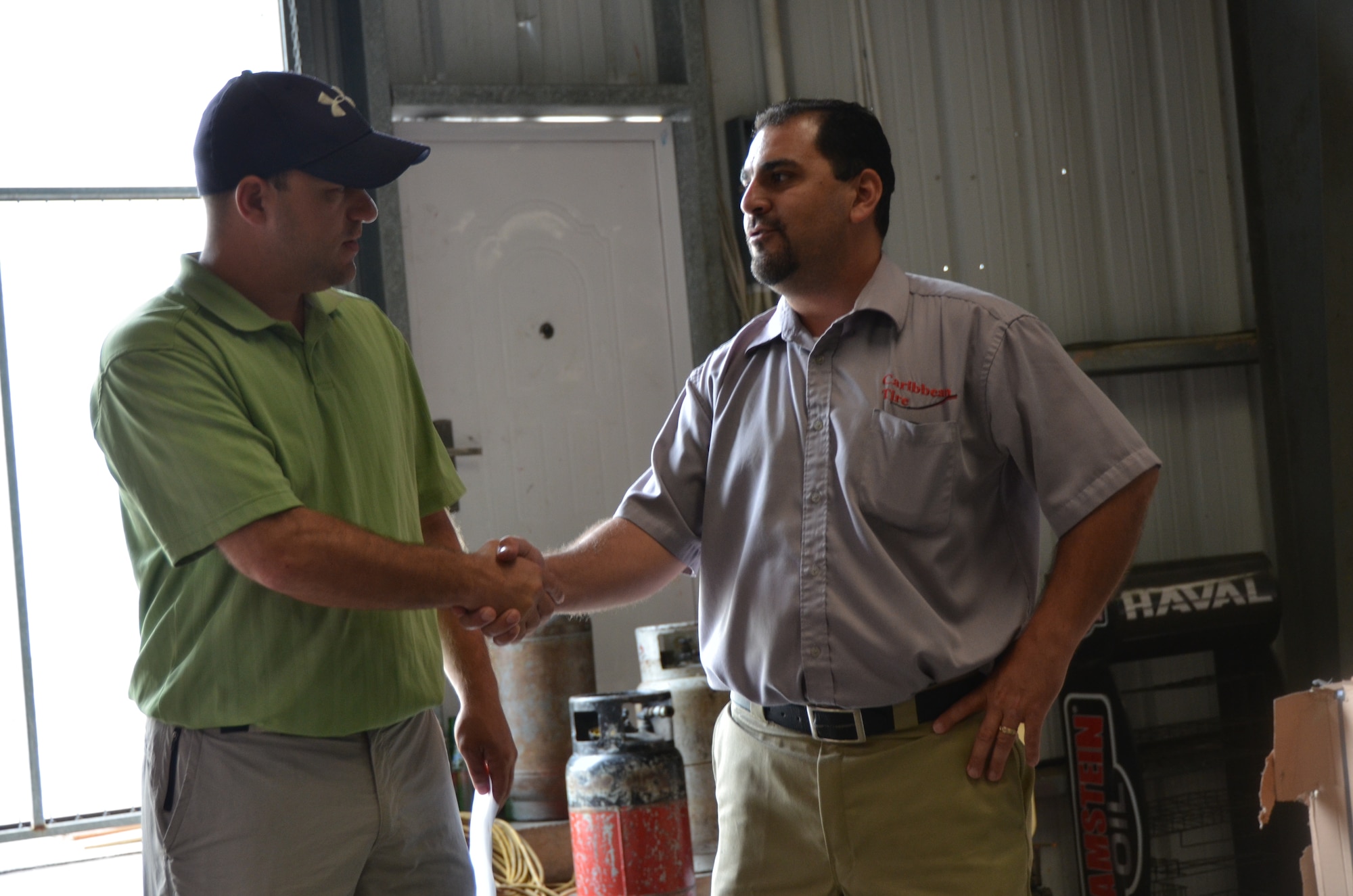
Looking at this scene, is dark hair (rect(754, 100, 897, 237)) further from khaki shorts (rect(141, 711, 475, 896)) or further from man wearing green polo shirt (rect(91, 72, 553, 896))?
khaki shorts (rect(141, 711, 475, 896))

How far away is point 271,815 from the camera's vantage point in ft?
5.64

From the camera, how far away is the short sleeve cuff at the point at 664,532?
2.27 meters

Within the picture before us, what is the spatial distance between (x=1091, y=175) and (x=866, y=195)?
11.9 feet

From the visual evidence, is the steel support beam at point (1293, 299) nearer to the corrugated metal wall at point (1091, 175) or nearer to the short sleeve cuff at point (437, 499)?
the corrugated metal wall at point (1091, 175)

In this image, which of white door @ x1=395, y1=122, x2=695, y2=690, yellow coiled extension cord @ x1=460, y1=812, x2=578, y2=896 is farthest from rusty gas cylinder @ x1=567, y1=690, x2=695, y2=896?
white door @ x1=395, y1=122, x2=695, y2=690

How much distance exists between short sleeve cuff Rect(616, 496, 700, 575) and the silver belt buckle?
0.41m

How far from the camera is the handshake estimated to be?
2.06 m

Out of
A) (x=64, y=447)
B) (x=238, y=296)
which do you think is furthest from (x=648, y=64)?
(x=238, y=296)

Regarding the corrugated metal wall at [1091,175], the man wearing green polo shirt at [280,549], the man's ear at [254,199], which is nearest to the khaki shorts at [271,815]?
the man wearing green polo shirt at [280,549]

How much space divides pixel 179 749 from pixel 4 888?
10.6 feet

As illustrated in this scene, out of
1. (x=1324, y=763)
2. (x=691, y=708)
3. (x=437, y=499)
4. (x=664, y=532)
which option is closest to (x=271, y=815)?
(x=437, y=499)

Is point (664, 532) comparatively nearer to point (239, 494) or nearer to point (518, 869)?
point (239, 494)

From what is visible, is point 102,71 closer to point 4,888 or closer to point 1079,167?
point 4,888

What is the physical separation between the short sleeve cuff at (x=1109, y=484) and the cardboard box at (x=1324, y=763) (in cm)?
82
